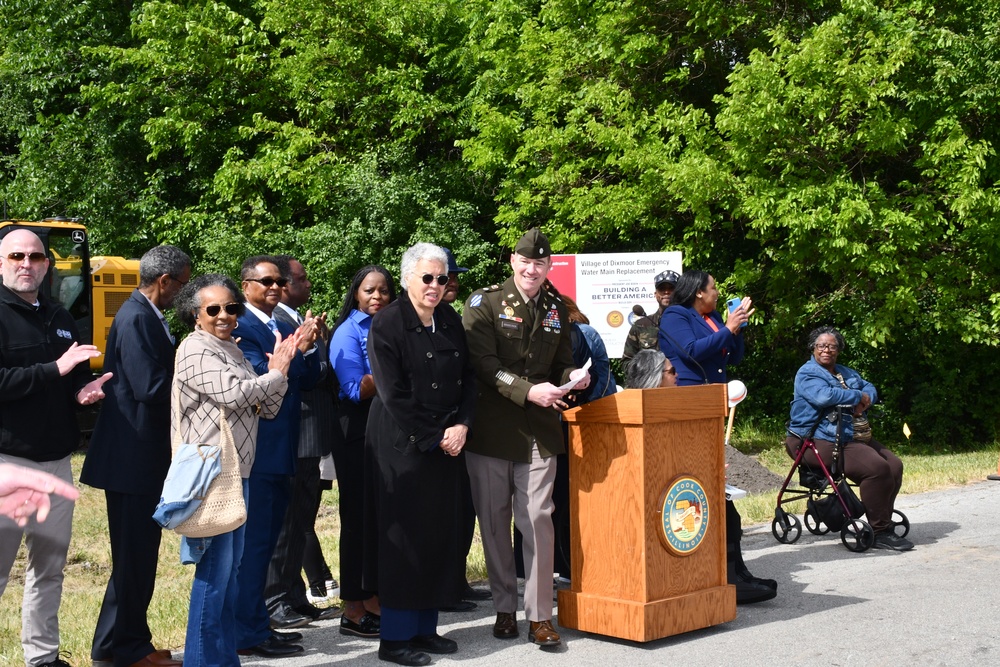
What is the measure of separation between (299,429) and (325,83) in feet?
52.4

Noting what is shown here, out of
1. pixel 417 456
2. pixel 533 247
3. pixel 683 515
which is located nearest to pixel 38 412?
pixel 417 456

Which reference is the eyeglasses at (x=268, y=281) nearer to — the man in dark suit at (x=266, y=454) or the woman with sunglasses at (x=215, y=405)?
the man in dark suit at (x=266, y=454)

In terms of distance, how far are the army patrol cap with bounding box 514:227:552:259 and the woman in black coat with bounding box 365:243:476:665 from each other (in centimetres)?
44

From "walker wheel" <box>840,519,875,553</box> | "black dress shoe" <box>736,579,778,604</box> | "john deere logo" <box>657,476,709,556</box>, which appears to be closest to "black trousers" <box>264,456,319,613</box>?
"john deere logo" <box>657,476,709,556</box>

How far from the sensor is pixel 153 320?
5266 millimetres

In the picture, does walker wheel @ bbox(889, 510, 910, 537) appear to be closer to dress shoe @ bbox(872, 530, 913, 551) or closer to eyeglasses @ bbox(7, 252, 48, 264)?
dress shoe @ bbox(872, 530, 913, 551)

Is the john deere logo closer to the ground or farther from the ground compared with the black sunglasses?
closer to the ground

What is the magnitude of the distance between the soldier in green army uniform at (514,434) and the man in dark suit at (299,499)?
38.6 inches

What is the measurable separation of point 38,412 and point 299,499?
186 cm

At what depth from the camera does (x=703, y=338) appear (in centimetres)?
686

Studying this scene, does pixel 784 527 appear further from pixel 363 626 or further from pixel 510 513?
pixel 363 626

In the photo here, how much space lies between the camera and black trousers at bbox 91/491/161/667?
5152 millimetres

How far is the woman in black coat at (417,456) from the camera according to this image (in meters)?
5.50

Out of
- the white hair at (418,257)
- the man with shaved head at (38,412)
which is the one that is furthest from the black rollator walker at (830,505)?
the man with shaved head at (38,412)
